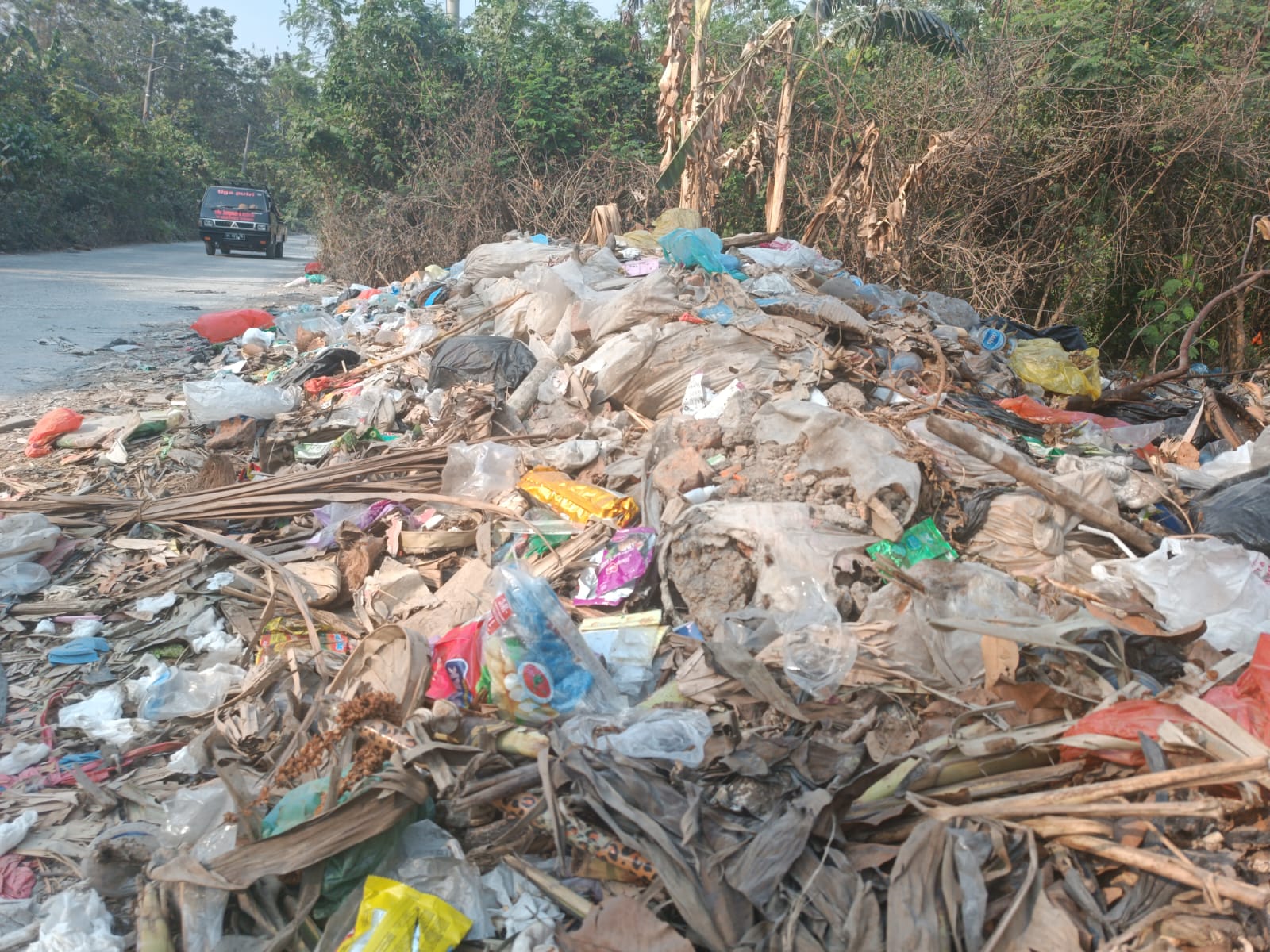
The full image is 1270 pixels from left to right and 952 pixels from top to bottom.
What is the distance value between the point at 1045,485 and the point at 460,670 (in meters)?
2.42

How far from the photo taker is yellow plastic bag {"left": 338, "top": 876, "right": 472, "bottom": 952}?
1.79m

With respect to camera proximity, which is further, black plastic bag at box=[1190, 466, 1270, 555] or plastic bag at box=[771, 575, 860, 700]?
black plastic bag at box=[1190, 466, 1270, 555]

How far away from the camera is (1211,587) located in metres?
3.03

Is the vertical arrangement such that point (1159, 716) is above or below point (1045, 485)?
below

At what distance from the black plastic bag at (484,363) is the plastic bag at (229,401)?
98 cm

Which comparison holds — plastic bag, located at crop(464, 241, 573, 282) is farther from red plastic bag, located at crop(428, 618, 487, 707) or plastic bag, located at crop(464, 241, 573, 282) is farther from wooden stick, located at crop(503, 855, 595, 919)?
wooden stick, located at crop(503, 855, 595, 919)

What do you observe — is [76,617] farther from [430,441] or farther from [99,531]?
[430,441]

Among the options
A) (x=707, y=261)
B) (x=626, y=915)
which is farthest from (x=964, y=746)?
(x=707, y=261)

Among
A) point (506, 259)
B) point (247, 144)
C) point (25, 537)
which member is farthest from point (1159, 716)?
point (247, 144)

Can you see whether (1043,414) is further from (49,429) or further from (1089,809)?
(49,429)

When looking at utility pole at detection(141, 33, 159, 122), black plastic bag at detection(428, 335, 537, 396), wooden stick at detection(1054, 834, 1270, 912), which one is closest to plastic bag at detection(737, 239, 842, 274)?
black plastic bag at detection(428, 335, 537, 396)

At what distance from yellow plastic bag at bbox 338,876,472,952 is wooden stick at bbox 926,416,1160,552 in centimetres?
270

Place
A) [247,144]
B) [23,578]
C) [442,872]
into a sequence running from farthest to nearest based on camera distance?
1. [247,144]
2. [23,578]
3. [442,872]

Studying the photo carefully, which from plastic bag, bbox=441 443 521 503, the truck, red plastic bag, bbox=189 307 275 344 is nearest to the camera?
plastic bag, bbox=441 443 521 503
